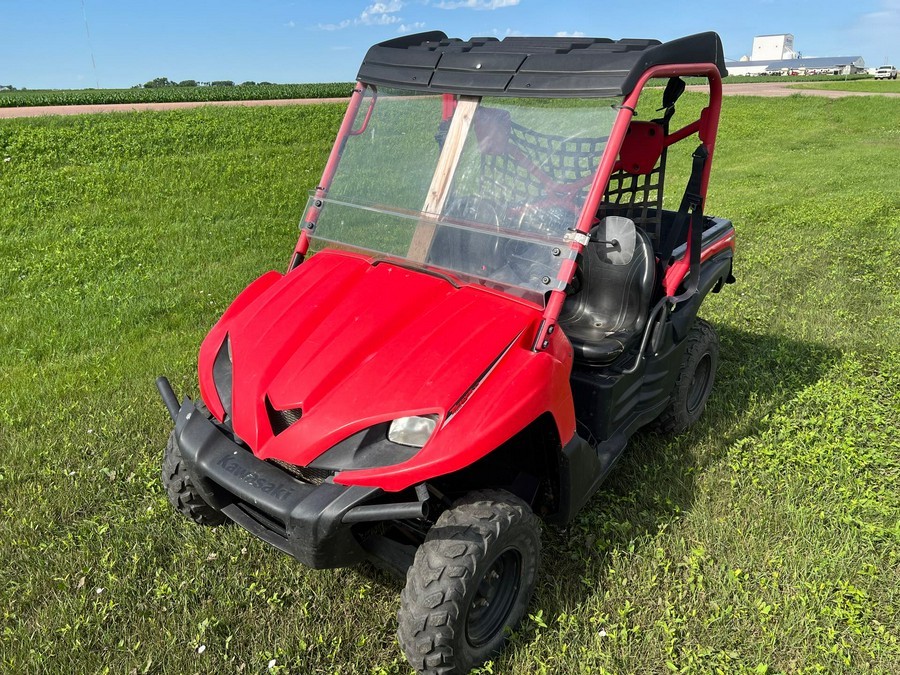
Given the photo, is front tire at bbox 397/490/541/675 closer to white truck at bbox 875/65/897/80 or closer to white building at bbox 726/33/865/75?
white truck at bbox 875/65/897/80

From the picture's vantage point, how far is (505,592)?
2650 mm

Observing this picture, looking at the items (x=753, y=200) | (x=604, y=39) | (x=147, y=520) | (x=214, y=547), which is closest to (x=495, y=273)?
(x=604, y=39)

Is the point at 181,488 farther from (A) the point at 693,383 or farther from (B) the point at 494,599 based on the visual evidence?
(A) the point at 693,383

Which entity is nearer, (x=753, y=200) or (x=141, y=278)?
(x=141, y=278)

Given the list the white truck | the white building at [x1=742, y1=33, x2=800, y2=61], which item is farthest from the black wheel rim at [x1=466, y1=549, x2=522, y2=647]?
the white building at [x1=742, y1=33, x2=800, y2=61]

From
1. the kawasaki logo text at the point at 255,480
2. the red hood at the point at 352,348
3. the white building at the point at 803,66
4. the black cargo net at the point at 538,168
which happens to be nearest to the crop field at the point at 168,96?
the red hood at the point at 352,348

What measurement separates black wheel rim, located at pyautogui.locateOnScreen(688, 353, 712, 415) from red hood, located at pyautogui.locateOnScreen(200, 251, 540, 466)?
6.54 ft

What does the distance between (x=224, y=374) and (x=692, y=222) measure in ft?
7.77

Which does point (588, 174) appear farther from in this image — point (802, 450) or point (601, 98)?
point (802, 450)

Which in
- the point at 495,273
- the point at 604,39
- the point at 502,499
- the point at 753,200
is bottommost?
the point at 753,200

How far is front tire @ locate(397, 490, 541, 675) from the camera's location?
2.27 m

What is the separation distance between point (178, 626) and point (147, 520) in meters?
0.72

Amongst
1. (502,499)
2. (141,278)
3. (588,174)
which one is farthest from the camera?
(141,278)

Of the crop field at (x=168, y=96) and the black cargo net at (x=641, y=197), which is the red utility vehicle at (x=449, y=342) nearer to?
the black cargo net at (x=641, y=197)
